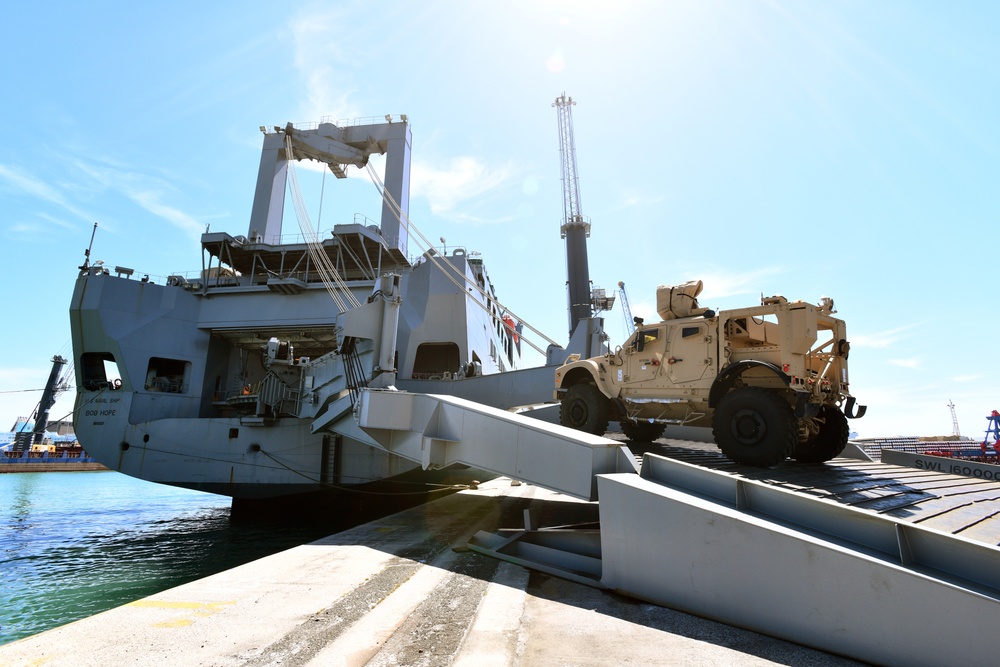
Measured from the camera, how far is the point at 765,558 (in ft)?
12.7

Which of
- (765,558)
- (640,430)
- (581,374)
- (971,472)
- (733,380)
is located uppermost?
(581,374)

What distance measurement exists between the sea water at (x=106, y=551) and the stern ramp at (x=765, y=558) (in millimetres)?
6914

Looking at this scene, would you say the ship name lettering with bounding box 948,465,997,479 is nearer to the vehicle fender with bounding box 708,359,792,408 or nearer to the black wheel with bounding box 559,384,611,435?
the vehicle fender with bounding box 708,359,792,408

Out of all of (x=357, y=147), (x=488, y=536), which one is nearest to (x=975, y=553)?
(x=488, y=536)

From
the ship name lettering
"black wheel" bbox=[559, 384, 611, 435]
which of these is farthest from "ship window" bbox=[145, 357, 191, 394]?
the ship name lettering

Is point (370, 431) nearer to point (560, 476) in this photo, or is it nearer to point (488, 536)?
point (488, 536)

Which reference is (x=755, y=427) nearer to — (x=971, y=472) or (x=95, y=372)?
(x=971, y=472)

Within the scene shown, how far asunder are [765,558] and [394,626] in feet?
9.81

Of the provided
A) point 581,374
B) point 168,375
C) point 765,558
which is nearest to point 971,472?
point 581,374

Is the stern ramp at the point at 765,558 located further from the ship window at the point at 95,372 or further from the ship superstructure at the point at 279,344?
the ship window at the point at 95,372

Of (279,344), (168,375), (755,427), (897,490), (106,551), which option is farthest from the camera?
(168,375)

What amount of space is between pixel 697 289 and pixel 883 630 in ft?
17.1

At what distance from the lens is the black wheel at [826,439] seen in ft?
23.4

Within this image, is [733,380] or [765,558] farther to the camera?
[733,380]
